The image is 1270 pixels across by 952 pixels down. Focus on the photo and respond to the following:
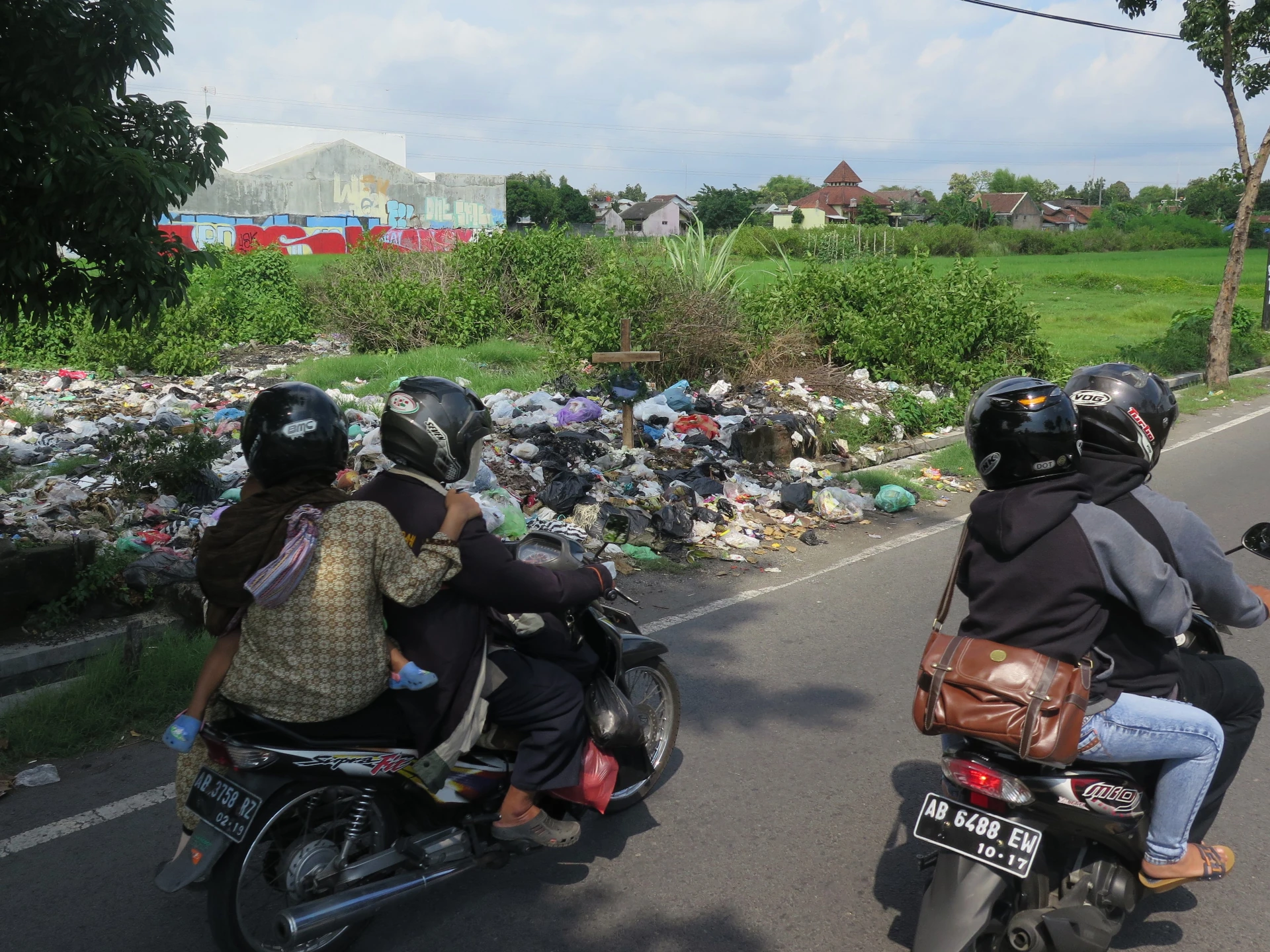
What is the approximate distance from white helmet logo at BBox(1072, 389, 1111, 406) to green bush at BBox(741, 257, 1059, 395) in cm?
1085

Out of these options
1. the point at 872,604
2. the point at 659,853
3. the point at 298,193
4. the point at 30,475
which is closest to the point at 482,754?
the point at 659,853

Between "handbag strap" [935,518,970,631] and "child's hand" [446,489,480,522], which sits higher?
"child's hand" [446,489,480,522]

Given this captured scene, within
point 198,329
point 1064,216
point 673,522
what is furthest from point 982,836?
point 1064,216

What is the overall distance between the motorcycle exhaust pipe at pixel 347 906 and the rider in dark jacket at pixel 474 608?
0.31m

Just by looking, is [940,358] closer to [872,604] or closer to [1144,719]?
[872,604]

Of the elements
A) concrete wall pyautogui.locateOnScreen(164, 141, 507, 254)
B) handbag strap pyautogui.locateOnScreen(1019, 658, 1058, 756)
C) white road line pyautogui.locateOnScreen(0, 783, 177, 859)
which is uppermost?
concrete wall pyautogui.locateOnScreen(164, 141, 507, 254)

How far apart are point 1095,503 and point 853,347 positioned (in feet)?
37.9

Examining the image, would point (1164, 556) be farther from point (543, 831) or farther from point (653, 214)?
point (653, 214)

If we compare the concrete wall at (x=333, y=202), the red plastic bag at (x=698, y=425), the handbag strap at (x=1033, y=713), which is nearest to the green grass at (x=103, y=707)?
the handbag strap at (x=1033, y=713)

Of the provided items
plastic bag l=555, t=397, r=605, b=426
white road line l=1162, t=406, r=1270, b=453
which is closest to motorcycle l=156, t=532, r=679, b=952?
plastic bag l=555, t=397, r=605, b=426

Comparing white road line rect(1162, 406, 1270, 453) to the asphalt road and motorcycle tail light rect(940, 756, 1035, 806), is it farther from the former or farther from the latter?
motorcycle tail light rect(940, 756, 1035, 806)

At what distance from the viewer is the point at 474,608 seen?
3236 millimetres

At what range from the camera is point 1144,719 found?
2.90m

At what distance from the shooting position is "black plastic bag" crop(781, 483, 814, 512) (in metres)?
9.08
